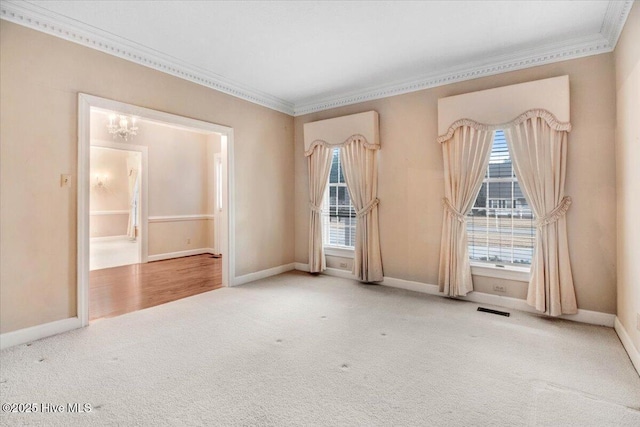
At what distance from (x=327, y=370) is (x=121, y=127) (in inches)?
233

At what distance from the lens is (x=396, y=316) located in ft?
11.1

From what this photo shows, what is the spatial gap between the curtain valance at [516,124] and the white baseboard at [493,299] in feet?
6.18

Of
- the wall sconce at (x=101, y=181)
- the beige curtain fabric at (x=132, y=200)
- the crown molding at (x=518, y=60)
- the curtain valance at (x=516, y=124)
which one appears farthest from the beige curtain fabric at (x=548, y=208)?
the wall sconce at (x=101, y=181)

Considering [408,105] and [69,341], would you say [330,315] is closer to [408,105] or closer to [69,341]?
[69,341]

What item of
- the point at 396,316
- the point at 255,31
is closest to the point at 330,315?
the point at 396,316

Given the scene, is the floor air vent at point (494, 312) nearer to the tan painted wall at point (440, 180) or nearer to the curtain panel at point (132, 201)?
the tan painted wall at point (440, 180)

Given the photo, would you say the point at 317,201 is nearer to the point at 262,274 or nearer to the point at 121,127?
the point at 262,274

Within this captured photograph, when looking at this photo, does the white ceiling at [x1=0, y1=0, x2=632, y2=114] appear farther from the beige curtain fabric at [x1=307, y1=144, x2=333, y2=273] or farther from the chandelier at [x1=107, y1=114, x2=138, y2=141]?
the chandelier at [x1=107, y1=114, x2=138, y2=141]

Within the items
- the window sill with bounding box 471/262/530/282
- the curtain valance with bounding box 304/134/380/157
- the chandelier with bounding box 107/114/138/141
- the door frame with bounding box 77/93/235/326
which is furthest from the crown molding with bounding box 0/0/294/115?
the window sill with bounding box 471/262/530/282

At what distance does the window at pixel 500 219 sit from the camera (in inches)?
144

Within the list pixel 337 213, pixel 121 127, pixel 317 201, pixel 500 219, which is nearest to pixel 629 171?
pixel 500 219

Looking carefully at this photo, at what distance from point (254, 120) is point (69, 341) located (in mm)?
3535

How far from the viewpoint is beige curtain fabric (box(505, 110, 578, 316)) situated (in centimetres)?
324

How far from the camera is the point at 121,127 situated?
19.5 feet
